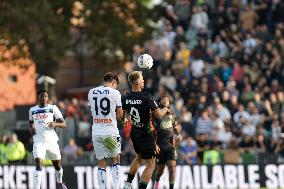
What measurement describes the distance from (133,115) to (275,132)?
37.4ft

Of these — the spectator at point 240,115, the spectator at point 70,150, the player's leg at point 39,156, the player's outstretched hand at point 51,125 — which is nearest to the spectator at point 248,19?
the spectator at point 240,115

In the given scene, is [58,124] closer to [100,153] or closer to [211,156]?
[100,153]

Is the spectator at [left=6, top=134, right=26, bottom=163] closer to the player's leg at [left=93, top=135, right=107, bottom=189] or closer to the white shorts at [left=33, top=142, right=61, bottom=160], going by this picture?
the white shorts at [left=33, top=142, right=61, bottom=160]

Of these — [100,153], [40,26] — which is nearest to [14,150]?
[100,153]

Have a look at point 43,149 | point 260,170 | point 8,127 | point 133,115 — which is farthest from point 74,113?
point 133,115

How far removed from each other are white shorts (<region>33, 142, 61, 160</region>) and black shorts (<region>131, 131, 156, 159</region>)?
9.76 ft

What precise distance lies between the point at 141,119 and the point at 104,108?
0.77 metres

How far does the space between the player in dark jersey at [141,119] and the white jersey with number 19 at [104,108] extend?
224 mm

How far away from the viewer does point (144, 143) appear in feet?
69.5

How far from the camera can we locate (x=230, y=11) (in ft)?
119

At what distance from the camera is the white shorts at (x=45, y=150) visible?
23.4 meters

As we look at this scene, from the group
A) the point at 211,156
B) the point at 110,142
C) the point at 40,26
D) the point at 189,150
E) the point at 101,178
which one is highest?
the point at 40,26

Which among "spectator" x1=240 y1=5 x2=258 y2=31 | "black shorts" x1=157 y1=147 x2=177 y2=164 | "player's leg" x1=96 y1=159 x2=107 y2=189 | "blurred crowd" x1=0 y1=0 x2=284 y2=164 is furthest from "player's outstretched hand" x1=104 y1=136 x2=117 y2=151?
"spectator" x1=240 y1=5 x2=258 y2=31

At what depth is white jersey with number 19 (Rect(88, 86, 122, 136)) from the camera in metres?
21.0
